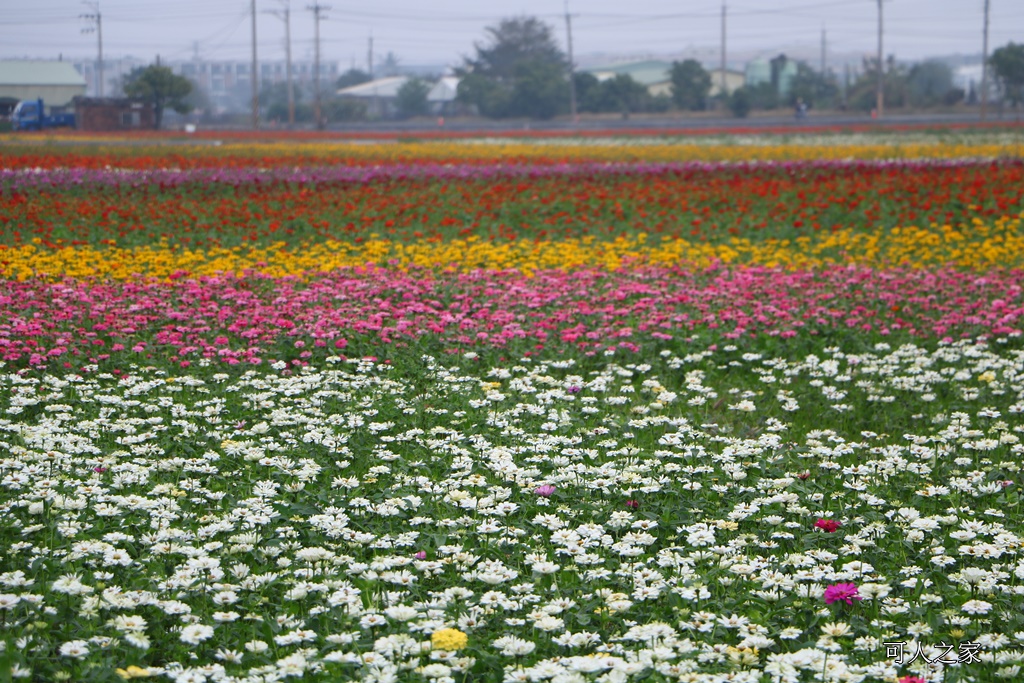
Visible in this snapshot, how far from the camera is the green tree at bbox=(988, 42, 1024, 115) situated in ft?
183

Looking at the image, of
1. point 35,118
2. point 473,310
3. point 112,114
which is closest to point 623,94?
point 112,114

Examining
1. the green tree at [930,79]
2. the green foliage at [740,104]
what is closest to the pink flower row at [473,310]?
the green foliage at [740,104]

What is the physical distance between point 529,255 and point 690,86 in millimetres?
51672

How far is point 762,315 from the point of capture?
8.05 meters

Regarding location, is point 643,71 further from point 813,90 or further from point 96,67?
point 96,67

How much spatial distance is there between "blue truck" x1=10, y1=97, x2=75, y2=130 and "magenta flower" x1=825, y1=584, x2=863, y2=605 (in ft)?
143

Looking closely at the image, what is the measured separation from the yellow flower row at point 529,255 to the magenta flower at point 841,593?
276 inches

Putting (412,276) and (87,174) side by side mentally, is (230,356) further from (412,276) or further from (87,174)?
(87,174)

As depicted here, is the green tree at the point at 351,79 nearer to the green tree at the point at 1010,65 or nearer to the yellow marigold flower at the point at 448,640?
the green tree at the point at 1010,65

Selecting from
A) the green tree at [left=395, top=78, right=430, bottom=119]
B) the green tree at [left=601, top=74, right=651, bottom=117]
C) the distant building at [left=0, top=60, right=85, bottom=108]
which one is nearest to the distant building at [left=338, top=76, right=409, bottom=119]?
the green tree at [left=395, top=78, right=430, bottom=119]

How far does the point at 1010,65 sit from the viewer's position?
183 feet

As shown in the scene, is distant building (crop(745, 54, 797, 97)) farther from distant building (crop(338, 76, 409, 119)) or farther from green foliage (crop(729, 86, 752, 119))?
distant building (crop(338, 76, 409, 119))

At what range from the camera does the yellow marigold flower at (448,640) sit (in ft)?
10.1

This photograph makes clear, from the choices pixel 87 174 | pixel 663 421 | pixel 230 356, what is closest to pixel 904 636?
pixel 663 421
